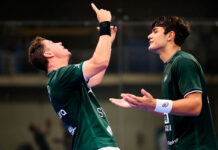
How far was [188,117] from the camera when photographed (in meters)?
3.12

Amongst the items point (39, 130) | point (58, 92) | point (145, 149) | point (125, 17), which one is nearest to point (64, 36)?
point (125, 17)

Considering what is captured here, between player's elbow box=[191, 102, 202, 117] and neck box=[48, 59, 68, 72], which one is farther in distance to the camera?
neck box=[48, 59, 68, 72]

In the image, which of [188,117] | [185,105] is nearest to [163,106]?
[185,105]

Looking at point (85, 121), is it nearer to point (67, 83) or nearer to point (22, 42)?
point (67, 83)

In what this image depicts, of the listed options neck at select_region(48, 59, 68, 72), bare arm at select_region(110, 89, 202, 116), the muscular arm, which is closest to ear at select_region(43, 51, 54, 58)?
neck at select_region(48, 59, 68, 72)

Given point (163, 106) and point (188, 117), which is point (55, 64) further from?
point (188, 117)

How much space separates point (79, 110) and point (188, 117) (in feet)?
2.70

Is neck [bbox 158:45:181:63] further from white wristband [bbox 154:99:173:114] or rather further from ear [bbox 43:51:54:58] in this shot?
ear [bbox 43:51:54:58]

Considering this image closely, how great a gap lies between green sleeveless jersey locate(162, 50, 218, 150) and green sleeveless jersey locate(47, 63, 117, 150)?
51 centimetres

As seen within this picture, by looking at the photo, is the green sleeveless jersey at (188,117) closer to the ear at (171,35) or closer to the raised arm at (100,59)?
the ear at (171,35)

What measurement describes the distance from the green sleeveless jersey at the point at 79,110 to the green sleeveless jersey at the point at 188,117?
507mm

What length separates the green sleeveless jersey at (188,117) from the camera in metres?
3.02

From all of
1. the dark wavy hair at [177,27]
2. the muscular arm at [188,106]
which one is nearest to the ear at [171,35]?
the dark wavy hair at [177,27]

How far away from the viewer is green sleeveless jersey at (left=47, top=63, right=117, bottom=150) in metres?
3.09
